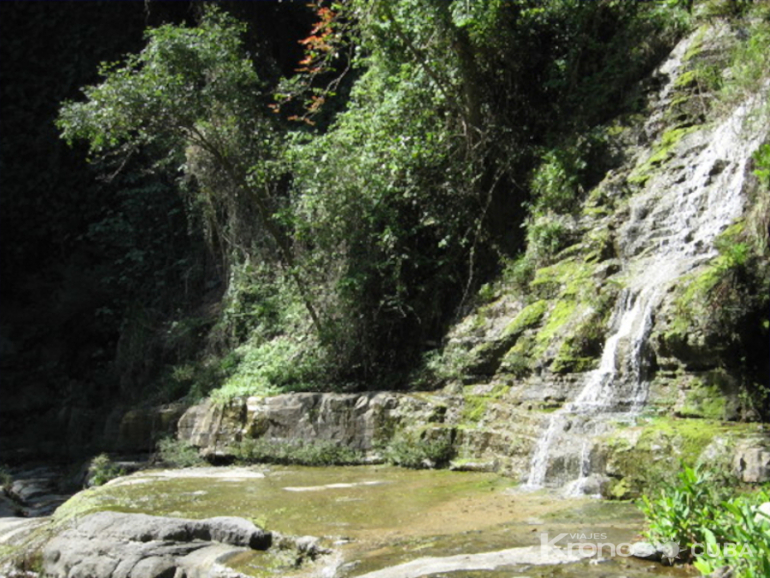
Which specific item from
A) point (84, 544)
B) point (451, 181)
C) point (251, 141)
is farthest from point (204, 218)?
point (84, 544)

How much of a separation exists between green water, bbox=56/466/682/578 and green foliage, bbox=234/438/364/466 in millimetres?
440

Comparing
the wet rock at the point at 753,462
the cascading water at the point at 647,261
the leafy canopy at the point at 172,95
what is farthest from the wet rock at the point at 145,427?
the wet rock at the point at 753,462

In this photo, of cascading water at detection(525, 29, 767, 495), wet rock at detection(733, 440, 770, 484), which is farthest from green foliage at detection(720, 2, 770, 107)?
wet rock at detection(733, 440, 770, 484)

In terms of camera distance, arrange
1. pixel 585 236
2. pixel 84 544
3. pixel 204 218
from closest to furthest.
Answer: pixel 84 544
pixel 585 236
pixel 204 218

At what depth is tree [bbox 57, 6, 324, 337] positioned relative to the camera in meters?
11.1

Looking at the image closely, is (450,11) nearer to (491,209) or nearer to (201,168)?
(491,209)

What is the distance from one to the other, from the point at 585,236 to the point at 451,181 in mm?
2364

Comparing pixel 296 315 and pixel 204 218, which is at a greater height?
pixel 204 218

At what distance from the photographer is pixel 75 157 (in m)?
17.3

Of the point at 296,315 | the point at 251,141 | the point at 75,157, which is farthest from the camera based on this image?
the point at 75,157

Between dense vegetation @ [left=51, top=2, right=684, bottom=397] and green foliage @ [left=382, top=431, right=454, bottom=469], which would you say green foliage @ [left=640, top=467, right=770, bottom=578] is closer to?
green foliage @ [left=382, top=431, right=454, bottom=469]

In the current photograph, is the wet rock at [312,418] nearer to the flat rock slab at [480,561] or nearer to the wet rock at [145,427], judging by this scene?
the wet rock at [145,427]

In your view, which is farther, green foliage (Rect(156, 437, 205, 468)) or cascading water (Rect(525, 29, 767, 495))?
green foliage (Rect(156, 437, 205, 468))

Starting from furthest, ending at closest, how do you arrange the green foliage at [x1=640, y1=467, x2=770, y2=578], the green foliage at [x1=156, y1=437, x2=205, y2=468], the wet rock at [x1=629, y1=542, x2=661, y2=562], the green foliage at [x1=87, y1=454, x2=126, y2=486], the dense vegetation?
the dense vegetation < the green foliage at [x1=156, y1=437, x2=205, y2=468] < the green foliage at [x1=87, y1=454, x2=126, y2=486] < the wet rock at [x1=629, y1=542, x2=661, y2=562] < the green foliage at [x1=640, y1=467, x2=770, y2=578]
